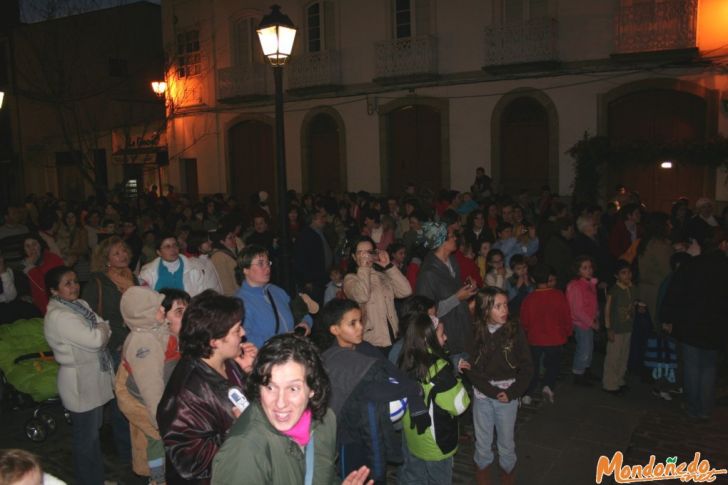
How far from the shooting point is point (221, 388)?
310 centimetres

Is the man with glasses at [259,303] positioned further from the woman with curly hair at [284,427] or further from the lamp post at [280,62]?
the lamp post at [280,62]

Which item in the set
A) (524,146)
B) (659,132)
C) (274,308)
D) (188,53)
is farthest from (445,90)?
(274,308)

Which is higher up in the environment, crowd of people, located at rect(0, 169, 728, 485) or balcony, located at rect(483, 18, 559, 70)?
balcony, located at rect(483, 18, 559, 70)

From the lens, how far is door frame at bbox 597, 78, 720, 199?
47.0 feet

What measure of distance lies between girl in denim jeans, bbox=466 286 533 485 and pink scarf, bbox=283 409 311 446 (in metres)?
2.50

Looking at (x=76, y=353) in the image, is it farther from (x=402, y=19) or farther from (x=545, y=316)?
(x=402, y=19)

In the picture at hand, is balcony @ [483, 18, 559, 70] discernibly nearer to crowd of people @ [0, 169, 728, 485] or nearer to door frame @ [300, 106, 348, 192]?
door frame @ [300, 106, 348, 192]

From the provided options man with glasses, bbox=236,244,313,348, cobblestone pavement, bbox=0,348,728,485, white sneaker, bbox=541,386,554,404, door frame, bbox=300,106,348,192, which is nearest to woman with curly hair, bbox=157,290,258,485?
man with glasses, bbox=236,244,313,348

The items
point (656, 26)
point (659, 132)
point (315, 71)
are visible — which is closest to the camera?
point (656, 26)

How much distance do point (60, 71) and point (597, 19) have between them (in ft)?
47.8

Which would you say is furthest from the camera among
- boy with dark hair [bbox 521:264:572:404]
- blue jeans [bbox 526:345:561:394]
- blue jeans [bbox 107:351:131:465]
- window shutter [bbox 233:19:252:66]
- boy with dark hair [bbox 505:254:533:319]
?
window shutter [bbox 233:19:252:66]

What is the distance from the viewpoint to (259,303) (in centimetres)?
520

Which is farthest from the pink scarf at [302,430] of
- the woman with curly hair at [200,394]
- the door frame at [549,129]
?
the door frame at [549,129]

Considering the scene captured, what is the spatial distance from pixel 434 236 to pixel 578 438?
8.24 feet
